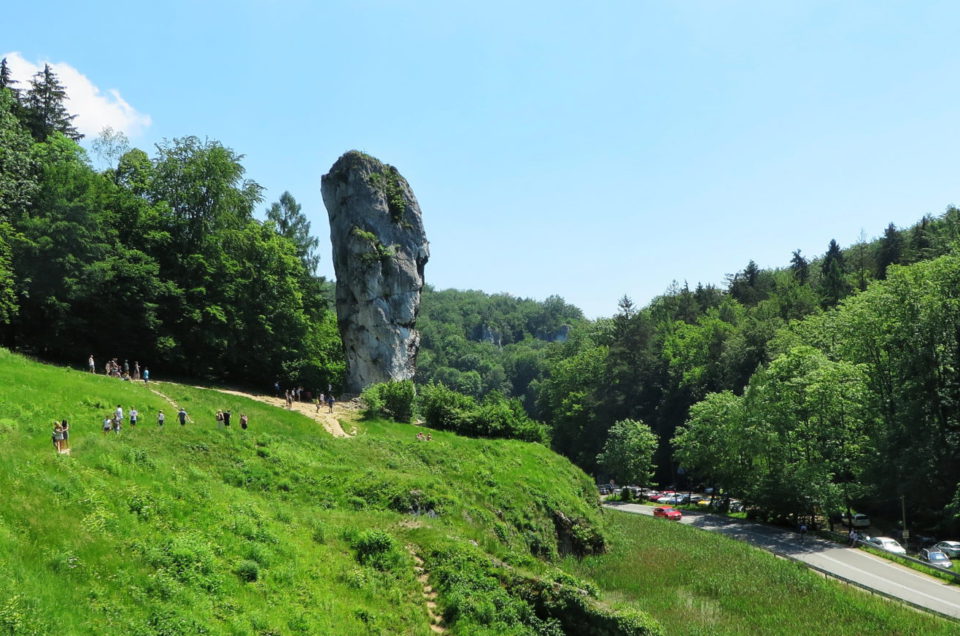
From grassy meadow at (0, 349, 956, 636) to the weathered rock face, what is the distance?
49.3ft

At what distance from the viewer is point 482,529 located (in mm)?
24984

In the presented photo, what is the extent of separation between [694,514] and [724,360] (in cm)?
2640

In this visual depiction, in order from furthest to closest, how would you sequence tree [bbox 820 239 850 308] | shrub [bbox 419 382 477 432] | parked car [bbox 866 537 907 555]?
tree [bbox 820 239 850 308] → shrub [bbox 419 382 477 432] → parked car [bbox 866 537 907 555]

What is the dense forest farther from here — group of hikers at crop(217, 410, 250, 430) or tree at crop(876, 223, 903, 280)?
tree at crop(876, 223, 903, 280)

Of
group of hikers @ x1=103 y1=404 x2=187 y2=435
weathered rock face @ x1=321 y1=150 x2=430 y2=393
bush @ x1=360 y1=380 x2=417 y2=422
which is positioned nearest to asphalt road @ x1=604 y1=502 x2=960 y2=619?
bush @ x1=360 y1=380 x2=417 y2=422

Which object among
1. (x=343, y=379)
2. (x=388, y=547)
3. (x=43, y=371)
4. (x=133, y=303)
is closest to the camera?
(x=388, y=547)

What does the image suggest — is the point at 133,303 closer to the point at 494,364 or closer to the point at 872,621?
the point at 872,621

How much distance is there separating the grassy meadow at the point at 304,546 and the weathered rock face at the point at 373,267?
1502 cm

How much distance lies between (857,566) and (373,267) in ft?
127

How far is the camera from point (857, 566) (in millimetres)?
32906

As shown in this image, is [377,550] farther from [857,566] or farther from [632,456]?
[632,456]

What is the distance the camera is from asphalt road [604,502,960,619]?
2680 cm

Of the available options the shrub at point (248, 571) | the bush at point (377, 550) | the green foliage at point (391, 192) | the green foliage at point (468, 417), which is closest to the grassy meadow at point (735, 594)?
the bush at point (377, 550)

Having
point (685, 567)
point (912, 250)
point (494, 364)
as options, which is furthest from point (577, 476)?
point (494, 364)
